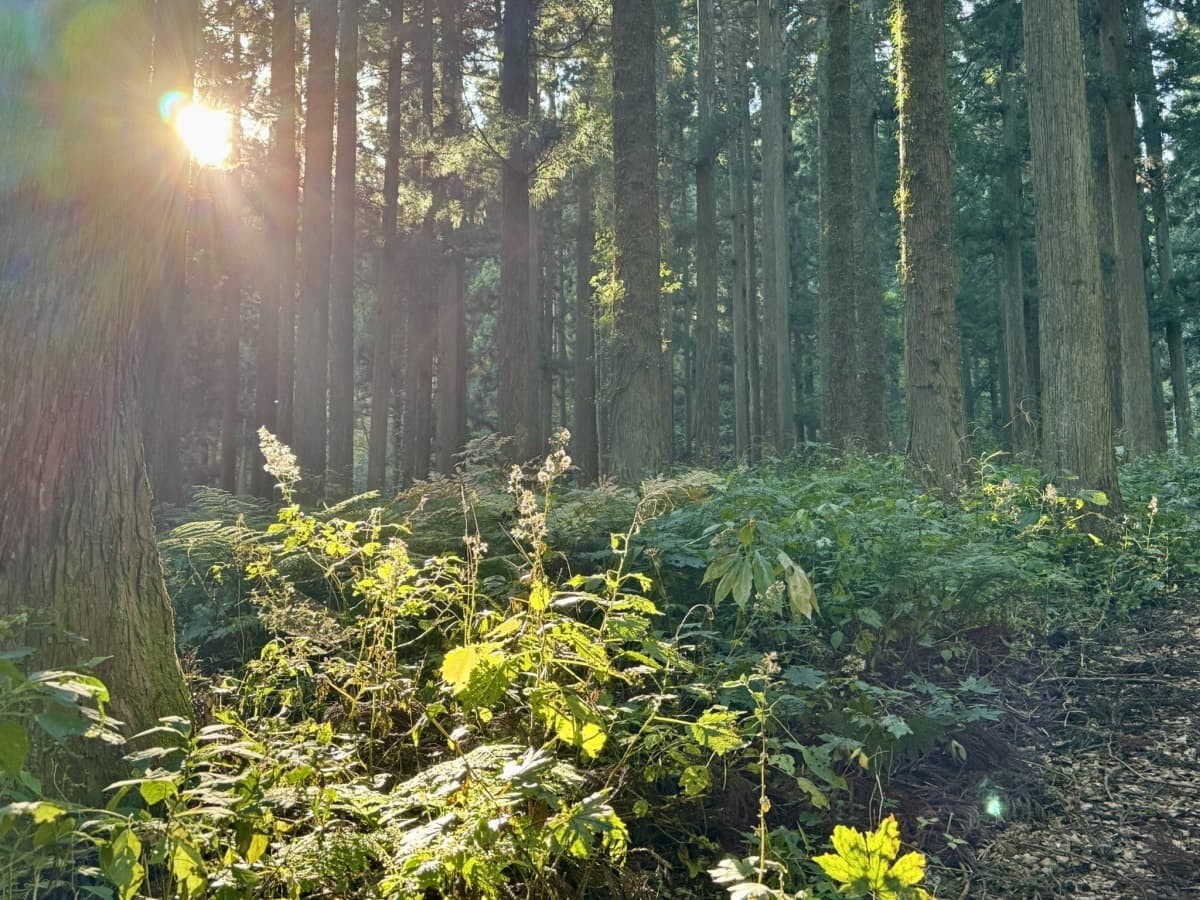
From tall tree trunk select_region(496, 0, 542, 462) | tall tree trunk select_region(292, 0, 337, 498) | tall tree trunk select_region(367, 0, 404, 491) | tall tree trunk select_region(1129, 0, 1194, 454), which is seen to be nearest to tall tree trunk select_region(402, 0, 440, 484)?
tall tree trunk select_region(367, 0, 404, 491)

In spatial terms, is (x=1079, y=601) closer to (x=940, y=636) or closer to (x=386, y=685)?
(x=940, y=636)

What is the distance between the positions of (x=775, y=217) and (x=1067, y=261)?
50.9ft

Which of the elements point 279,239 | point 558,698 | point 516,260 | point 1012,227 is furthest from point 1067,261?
point 1012,227

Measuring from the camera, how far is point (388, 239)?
765 inches

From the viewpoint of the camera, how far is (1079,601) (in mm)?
5555

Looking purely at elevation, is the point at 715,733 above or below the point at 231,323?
below

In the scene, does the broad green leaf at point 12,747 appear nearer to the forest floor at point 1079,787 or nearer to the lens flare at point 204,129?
the lens flare at point 204,129

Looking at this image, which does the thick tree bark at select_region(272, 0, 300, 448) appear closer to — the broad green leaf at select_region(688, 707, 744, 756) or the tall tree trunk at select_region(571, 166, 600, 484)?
the tall tree trunk at select_region(571, 166, 600, 484)

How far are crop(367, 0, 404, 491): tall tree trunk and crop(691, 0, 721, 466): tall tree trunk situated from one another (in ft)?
23.1

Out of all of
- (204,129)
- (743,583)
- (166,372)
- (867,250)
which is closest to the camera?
(743,583)

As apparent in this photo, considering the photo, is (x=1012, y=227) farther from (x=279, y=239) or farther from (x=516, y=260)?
(x=279, y=239)

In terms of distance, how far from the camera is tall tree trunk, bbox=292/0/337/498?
13227 mm

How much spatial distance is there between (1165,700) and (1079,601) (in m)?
1.13

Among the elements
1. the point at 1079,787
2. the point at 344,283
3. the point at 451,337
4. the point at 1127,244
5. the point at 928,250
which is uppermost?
the point at 451,337
